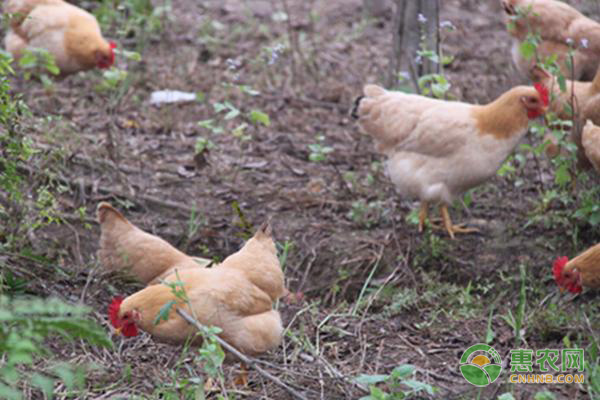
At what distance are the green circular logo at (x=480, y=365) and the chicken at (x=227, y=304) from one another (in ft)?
2.95

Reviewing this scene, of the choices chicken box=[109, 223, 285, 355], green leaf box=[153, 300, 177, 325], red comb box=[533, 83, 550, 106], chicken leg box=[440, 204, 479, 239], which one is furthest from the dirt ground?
red comb box=[533, 83, 550, 106]

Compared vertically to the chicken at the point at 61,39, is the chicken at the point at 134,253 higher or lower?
lower

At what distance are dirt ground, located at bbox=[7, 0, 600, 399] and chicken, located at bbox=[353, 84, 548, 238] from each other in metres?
0.36

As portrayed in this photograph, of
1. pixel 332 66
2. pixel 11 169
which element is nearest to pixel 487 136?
pixel 11 169

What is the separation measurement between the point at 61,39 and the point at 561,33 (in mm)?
4043

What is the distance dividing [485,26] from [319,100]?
111 inches

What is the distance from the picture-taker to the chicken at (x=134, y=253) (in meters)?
4.67

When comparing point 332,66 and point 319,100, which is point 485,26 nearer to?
point 332,66

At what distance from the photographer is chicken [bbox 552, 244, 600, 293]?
440 cm

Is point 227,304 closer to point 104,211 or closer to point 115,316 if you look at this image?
point 115,316

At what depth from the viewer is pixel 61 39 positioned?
7.16 m

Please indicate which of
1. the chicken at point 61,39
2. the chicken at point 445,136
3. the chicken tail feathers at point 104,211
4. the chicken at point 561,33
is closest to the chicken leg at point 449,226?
the chicken at point 445,136
